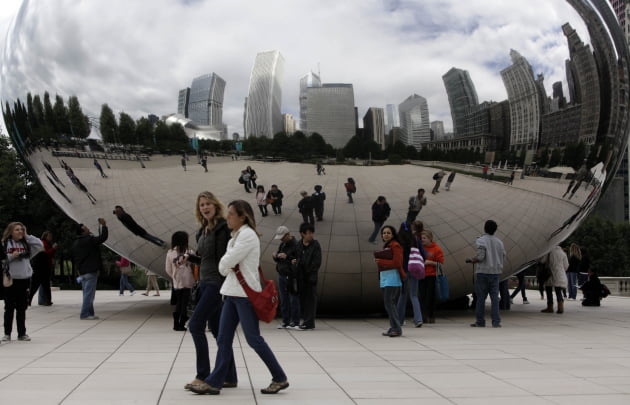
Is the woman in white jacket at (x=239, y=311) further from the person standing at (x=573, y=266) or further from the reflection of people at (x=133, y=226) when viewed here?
the person standing at (x=573, y=266)

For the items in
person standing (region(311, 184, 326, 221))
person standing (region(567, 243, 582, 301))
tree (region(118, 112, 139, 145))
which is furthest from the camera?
person standing (region(567, 243, 582, 301))

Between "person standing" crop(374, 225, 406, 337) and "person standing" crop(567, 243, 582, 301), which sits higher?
"person standing" crop(374, 225, 406, 337)

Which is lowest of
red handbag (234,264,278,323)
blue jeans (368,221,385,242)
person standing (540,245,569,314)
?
person standing (540,245,569,314)

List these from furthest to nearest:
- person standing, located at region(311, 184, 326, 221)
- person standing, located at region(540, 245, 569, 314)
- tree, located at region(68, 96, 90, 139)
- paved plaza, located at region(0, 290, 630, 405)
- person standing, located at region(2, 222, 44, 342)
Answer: person standing, located at region(540, 245, 569, 314) → tree, located at region(68, 96, 90, 139) → person standing, located at region(311, 184, 326, 221) → person standing, located at region(2, 222, 44, 342) → paved plaza, located at region(0, 290, 630, 405)

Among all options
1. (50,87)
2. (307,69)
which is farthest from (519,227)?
(50,87)

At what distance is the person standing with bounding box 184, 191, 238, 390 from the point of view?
5.43 m

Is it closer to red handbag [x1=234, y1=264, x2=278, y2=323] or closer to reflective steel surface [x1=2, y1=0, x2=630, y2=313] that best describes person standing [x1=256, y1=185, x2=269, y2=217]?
reflective steel surface [x1=2, y1=0, x2=630, y2=313]

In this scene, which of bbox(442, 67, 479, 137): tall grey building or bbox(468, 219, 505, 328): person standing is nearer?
bbox(442, 67, 479, 137): tall grey building

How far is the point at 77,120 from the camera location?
1002 centimetres

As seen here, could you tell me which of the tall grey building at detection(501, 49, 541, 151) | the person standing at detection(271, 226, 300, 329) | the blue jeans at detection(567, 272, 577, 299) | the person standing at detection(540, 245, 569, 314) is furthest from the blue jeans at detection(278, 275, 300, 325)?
the blue jeans at detection(567, 272, 577, 299)

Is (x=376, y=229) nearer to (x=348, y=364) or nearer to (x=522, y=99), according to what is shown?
(x=522, y=99)

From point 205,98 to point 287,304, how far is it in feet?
10.9

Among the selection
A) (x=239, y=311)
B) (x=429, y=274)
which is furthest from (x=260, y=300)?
(x=429, y=274)

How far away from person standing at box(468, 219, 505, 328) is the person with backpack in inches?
33.8
